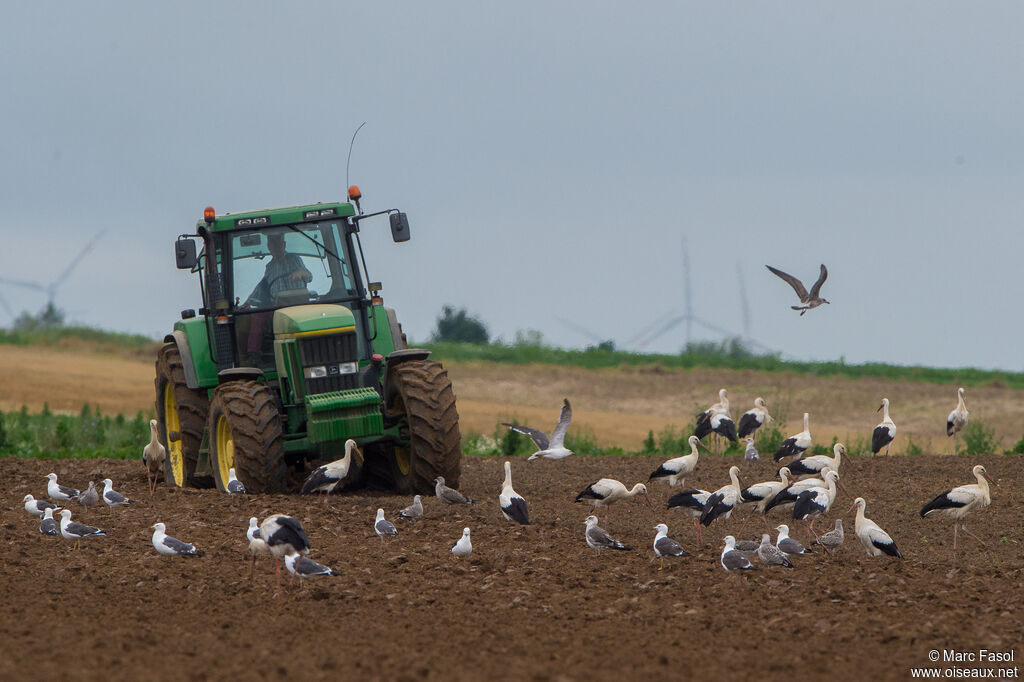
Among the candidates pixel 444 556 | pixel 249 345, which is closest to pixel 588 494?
pixel 444 556

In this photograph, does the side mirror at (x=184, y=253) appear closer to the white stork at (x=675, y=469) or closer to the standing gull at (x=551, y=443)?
the white stork at (x=675, y=469)

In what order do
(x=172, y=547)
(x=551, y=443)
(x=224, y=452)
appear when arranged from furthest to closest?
(x=551, y=443) < (x=224, y=452) < (x=172, y=547)

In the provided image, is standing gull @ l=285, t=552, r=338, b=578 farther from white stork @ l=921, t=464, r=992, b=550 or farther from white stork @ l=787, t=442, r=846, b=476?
white stork @ l=787, t=442, r=846, b=476

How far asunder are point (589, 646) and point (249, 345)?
7687 mm

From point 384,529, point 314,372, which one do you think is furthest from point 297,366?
point 384,529

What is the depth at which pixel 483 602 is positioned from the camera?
368 inches

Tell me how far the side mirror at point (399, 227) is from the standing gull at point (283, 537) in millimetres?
4826

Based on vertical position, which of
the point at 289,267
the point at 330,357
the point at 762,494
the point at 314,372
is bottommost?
the point at 762,494

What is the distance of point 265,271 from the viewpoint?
48.4 feet

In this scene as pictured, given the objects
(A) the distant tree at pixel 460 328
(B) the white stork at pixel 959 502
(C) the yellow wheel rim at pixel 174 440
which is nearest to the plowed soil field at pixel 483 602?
(B) the white stork at pixel 959 502

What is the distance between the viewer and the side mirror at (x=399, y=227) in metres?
14.0

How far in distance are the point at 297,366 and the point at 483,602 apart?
17.5 ft

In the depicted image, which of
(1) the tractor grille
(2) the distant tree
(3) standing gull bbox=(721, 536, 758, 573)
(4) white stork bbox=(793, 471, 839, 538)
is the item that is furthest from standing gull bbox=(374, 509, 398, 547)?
(2) the distant tree

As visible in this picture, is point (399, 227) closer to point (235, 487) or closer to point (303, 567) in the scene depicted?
point (235, 487)
